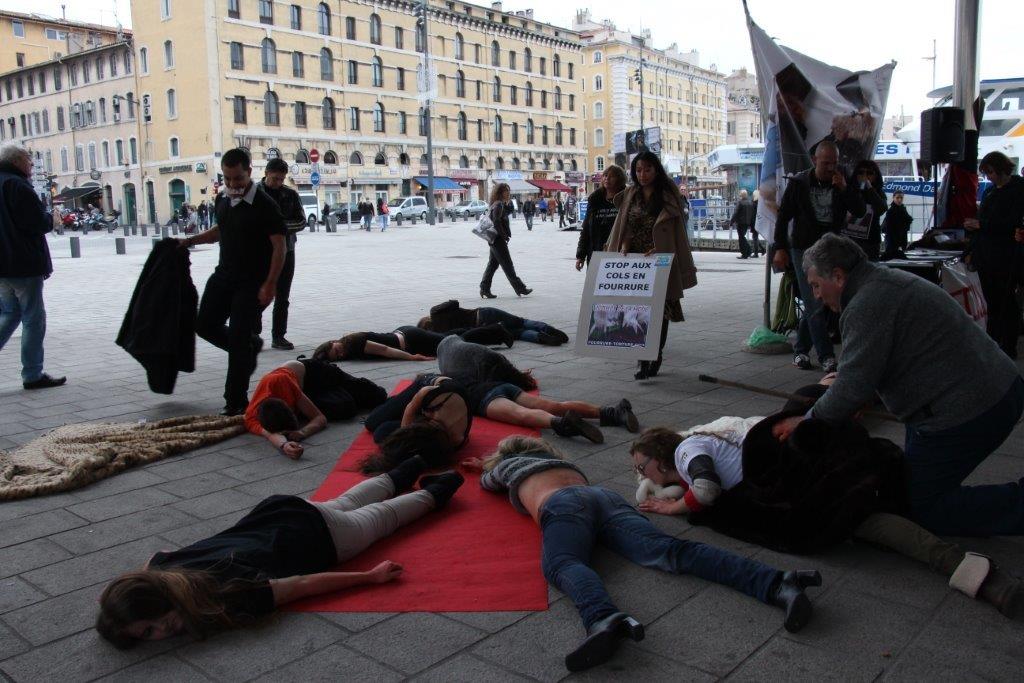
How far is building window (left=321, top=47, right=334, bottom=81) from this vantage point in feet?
190

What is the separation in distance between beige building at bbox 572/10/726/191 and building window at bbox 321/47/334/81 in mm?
26329

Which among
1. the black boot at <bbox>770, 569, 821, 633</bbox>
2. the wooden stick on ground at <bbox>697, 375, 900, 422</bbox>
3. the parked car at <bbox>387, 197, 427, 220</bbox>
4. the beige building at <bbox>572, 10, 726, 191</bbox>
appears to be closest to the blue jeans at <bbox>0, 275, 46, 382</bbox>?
the wooden stick on ground at <bbox>697, 375, 900, 422</bbox>

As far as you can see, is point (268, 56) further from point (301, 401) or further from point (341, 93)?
point (301, 401)

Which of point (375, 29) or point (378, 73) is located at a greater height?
point (375, 29)

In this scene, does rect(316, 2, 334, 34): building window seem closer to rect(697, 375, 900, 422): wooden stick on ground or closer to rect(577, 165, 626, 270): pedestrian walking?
rect(577, 165, 626, 270): pedestrian walking

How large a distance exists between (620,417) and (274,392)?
2.23m

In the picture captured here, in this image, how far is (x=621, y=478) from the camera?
15.3 feet

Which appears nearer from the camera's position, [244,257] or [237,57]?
[244,257]

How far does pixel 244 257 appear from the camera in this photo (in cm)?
612

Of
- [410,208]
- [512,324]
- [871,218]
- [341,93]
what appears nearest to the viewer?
[871,218]

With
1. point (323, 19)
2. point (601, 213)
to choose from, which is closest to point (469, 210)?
point (323, 19)

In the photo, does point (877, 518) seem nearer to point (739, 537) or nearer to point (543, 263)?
point (739, 537)

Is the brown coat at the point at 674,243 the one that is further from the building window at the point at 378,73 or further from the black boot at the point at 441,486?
the building window at the point at 378,73

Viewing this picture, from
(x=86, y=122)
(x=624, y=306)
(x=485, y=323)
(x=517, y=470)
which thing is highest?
(x=86, y=122)
